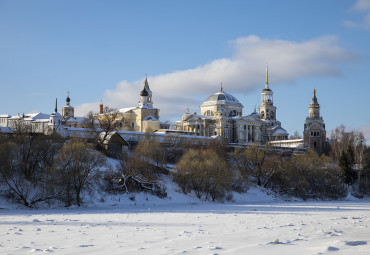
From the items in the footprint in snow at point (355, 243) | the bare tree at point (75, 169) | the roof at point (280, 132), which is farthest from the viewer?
the roof at point (280, 132)

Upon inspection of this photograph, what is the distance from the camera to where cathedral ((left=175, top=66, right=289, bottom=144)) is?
8844 centimetres

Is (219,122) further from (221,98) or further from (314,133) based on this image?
(314,133)

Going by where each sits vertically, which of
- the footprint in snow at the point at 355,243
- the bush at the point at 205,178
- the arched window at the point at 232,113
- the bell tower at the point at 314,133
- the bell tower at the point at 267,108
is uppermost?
the bell tower at the point at 267,108

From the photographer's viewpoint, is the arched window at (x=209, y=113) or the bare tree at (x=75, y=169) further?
the arched window at (x=209, y=113)

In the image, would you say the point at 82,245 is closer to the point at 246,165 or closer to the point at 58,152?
the point at 58,152

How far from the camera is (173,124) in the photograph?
9194 cm

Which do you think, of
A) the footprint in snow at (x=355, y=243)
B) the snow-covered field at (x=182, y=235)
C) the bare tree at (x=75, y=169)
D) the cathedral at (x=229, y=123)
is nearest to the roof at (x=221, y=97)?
the cathedral at (x=229, y=123)

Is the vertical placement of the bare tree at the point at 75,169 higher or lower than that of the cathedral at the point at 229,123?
lower

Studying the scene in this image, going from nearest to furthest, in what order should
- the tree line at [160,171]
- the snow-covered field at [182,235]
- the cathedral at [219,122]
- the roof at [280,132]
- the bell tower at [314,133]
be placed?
the snow-covered field at [182,235] → the tree line at [160,171] → the cathedral at [219,122] → the bell tower at [314,133] → the roof at [280,132]

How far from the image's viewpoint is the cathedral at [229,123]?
88.4 m

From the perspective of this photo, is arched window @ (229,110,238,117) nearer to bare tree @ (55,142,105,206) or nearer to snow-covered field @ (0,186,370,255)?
bare tree @ (55,142,105,206)

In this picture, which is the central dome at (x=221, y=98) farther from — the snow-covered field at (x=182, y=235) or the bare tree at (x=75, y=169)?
the snow-covered field at (x=182, y=235)

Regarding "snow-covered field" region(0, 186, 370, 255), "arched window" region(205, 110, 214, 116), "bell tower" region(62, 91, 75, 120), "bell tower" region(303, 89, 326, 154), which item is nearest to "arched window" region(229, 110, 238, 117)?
"arched window" region(205, 110, 214, 116)

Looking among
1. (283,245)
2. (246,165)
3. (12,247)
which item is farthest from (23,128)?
(283,245)
